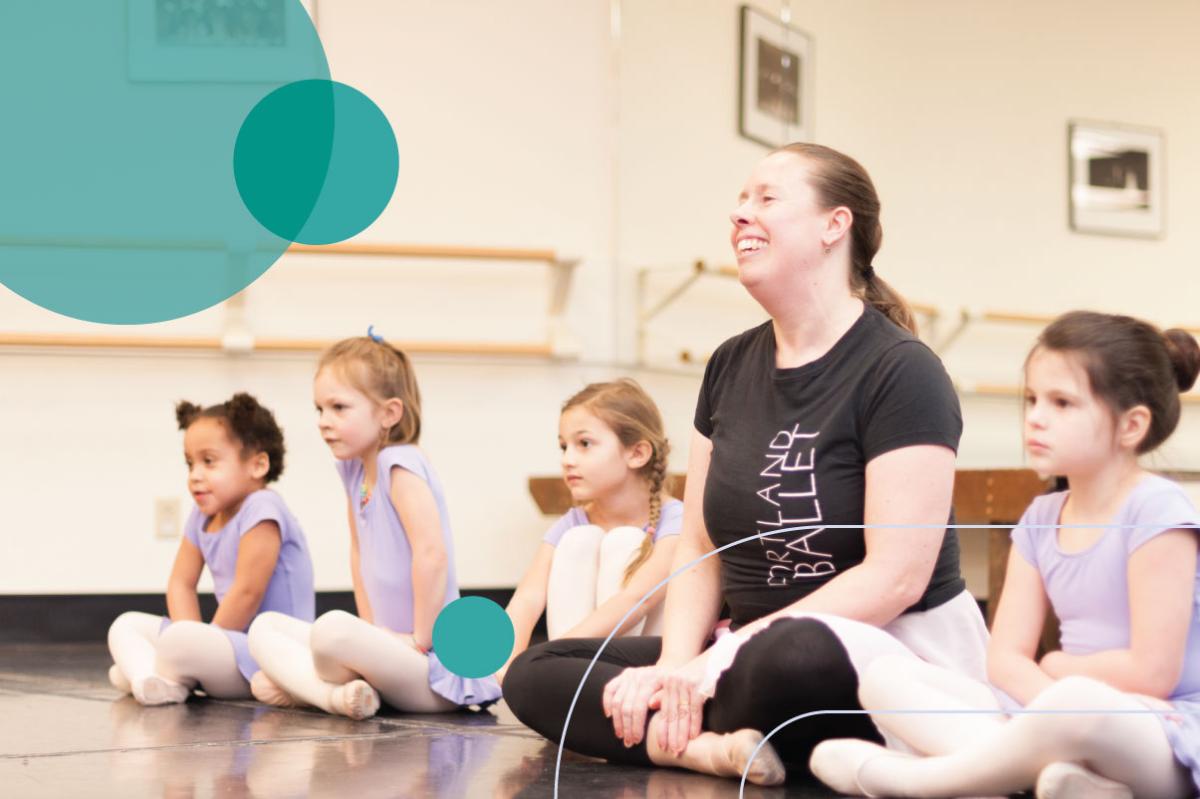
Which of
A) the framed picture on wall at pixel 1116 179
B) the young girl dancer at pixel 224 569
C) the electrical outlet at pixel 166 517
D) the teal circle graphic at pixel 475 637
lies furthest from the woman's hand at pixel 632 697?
the framed picture on wall at pixel 1116 179

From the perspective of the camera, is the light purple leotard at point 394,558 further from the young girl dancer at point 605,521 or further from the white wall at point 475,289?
the white wall at point 475,289

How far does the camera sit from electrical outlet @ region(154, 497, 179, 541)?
309 cm

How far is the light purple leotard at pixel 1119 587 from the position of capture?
1031 mm

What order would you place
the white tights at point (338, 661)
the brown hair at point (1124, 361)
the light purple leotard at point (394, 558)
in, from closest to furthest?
the brown hair at point (1124, 361)
the white tights at point (338, 661)
the light purple leotard at point (394, 558)

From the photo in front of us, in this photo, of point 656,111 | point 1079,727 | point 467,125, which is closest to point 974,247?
point 656,111

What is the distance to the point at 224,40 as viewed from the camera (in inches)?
82.3

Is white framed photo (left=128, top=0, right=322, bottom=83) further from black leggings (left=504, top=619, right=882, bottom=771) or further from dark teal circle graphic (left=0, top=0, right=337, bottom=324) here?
black leggings (left=504, top=619, right=882, bottom=771)

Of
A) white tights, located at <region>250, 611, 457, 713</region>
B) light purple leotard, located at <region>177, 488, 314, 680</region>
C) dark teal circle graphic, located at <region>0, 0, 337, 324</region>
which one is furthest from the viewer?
light purple leotard, located at <region>177, 488, 314, 680</region>

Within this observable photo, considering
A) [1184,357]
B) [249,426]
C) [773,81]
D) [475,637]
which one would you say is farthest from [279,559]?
[773,81]

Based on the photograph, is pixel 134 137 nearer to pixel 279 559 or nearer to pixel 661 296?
pixel 279 559

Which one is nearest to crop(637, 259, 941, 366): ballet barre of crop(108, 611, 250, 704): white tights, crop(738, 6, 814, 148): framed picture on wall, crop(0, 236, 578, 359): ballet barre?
crop(0, 236, 578, 359): ballet barre

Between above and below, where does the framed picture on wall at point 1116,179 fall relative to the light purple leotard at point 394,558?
above

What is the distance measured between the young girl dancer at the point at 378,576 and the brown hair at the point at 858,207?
0.71 metres

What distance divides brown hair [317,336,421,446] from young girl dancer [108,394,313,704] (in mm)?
261
